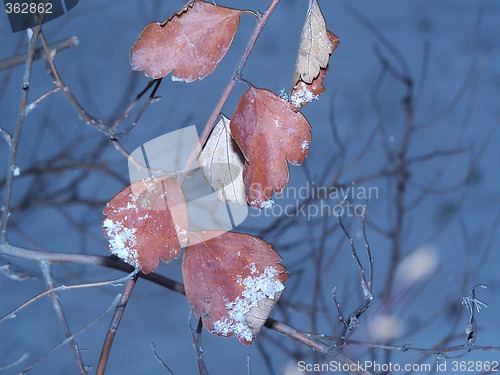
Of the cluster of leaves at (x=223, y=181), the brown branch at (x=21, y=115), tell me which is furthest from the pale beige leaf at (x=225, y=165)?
the brown branch at (x=21, y=115)

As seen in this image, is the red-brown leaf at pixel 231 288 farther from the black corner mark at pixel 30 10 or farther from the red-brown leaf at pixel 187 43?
the black corner mark at pixel 30 10

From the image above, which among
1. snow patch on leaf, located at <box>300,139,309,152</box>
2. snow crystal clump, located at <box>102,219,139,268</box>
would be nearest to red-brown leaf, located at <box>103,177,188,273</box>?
snow crystal clump, located at <box>102,219,139,268</box>

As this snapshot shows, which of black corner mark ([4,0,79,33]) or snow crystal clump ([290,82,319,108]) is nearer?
snow crystal clump ([290,82,319,108])

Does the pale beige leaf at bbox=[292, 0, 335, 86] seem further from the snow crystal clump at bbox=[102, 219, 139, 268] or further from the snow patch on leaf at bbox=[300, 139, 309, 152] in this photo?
the snow crystal clump at bbox=[102, 219, 139, 268]

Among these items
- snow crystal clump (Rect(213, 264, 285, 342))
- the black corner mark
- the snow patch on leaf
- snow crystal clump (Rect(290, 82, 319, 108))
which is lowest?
snow crystal clump (Rect(213, 264, 285, 342))

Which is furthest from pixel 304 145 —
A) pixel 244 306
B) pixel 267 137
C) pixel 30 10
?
pixel 30 10

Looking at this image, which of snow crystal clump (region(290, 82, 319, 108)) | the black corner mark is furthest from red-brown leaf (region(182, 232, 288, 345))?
the black corner mark

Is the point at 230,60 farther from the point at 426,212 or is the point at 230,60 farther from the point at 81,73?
the point at 426,212

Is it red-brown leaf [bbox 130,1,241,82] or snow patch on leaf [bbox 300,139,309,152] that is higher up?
red-brown leaf [bbox 130,1,241,82]
